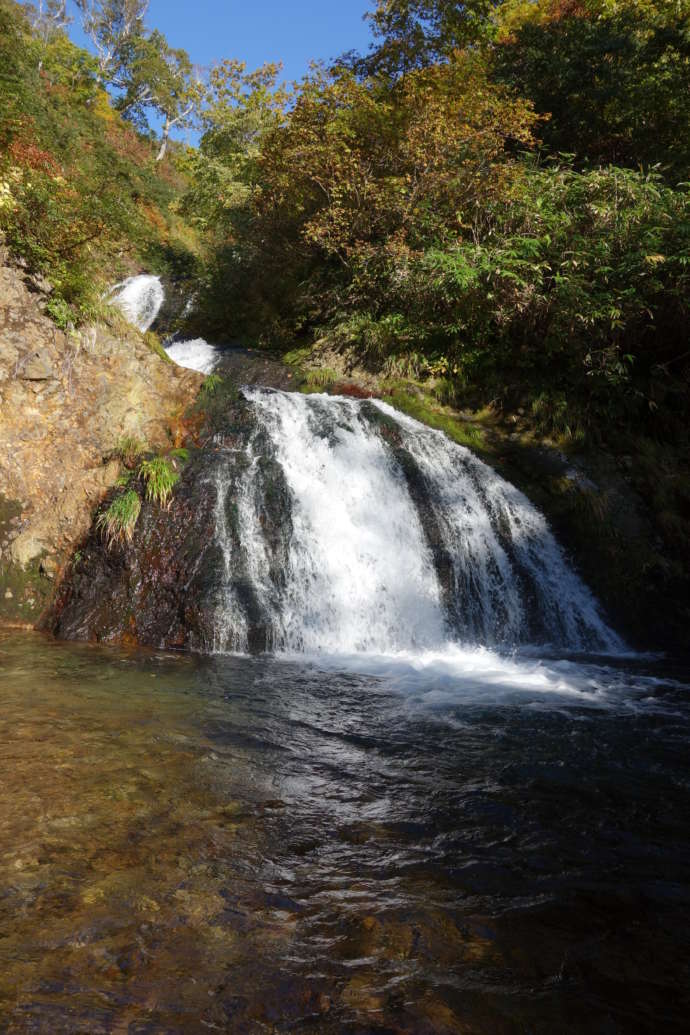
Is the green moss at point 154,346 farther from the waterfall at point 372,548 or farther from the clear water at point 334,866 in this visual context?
the clear water at point 334,866

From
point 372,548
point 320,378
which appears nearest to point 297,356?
point 320,378

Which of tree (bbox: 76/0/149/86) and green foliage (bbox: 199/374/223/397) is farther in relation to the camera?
tree (bbox: 76/0/149/86)

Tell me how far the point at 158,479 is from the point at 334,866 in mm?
6142

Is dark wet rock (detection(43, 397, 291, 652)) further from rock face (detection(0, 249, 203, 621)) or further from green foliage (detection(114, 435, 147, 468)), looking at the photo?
green foliage (detection(114, 435, 147, 468))

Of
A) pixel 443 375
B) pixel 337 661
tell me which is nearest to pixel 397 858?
pixel 337 661

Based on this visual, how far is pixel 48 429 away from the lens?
26.2 ft

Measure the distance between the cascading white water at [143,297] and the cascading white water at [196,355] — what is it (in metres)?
2.62

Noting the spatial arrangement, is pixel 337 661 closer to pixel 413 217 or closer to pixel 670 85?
pixel 413 217

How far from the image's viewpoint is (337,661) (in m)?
6.70

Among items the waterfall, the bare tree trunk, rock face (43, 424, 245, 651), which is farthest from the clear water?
the bare tree trunk

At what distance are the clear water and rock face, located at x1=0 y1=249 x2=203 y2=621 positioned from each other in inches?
109

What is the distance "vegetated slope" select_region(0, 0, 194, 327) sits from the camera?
8094mm

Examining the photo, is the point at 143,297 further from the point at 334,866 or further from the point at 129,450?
the point at 334,866

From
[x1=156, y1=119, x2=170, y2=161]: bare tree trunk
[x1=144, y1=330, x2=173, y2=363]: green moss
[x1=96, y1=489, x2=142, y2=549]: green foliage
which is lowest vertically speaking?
[x1=96, y1=489, x2=142, y2=549]: green foliage
